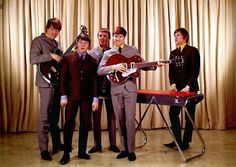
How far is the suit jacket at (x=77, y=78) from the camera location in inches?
141

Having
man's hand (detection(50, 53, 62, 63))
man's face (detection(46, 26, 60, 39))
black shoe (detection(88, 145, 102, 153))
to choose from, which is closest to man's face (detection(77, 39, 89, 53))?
man's hand (detection(50, 53, 62, 63))

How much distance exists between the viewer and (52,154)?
13.0 feet

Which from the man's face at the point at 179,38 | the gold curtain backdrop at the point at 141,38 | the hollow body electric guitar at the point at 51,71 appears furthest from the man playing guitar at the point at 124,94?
the gold curtain backdrop at the point at 141,38

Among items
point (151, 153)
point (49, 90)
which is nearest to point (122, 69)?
point (49, 90)

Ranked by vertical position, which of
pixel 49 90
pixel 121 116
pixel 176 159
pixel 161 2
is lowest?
pixel 176 159

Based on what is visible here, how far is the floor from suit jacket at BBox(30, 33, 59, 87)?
2.70 feet

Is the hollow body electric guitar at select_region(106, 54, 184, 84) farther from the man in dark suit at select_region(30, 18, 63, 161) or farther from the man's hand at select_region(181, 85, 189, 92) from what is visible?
the man in dark suit at select_region(30, 18, 63, 161)

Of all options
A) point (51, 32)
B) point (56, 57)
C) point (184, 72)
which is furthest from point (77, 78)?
point (184, 72)

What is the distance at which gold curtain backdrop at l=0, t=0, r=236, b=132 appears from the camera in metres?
5.14

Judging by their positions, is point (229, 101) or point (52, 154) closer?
point (52, 154)

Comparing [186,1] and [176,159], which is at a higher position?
[186,1]

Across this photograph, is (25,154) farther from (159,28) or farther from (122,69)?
(159,28)

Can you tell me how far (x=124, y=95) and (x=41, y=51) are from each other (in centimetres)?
98

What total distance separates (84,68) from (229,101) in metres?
2.77
